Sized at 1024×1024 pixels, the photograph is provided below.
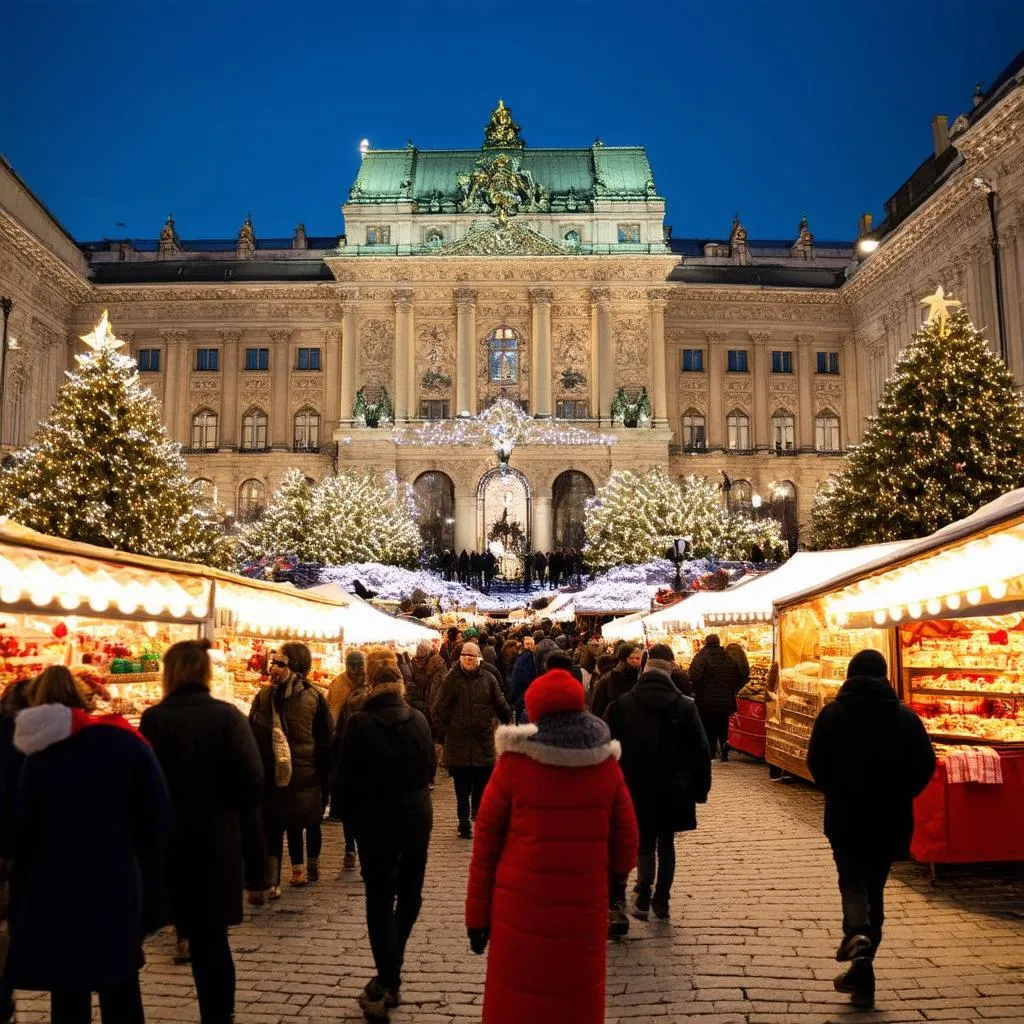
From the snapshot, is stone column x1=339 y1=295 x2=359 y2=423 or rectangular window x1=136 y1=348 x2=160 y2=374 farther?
rectangular window x1=136 y1=348 x2=160 y2=374

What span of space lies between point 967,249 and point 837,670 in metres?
28.3

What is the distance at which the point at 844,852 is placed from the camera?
5.41 m

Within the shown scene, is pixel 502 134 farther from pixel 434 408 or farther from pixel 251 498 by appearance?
pixel 251 498

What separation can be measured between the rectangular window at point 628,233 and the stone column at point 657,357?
2658 mm

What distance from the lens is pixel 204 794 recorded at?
15.2ft

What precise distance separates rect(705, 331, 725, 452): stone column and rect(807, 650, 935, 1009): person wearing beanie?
4422 centimetres

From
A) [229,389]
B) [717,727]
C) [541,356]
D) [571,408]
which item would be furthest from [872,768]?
[229,389]

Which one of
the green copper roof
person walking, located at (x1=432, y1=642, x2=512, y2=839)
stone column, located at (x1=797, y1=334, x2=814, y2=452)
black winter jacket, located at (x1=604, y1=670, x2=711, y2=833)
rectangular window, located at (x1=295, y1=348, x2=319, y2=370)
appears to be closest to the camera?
black winter jacket, located at (x1=604, y1=670, x2=711, y2=833)

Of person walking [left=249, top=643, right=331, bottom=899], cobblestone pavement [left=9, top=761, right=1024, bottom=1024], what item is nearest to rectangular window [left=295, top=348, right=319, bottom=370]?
cobblestone pavement [left=9, top=761, right=1024, bottom=1024]

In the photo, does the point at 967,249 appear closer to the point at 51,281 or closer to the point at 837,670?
the point at 837,670

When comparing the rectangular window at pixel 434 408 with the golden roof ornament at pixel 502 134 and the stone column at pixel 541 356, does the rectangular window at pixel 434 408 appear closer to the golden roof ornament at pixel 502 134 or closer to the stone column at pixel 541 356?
the stone column at pixel 541 356

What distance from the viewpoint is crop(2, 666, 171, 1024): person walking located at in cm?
369

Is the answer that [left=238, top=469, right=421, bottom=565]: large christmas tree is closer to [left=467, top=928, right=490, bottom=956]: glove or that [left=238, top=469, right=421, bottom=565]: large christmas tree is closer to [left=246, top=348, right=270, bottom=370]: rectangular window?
[left=246, top=348, right=270, bottom=370]: rectangular window

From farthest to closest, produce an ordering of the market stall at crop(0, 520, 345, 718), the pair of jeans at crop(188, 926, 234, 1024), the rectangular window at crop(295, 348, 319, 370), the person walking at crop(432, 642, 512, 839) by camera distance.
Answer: the rectangular window at crop(295, 348, 319, 370)
the person walking at crop(432, 642, 512, 839)
the market stall at crop(0, 520, 345, 718)
the pair of jeans at crop(188, 926, 234, 1024)
